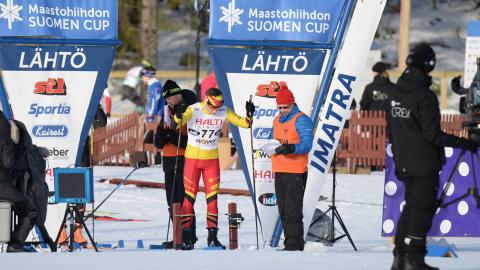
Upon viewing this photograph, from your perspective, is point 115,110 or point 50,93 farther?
point 115,110

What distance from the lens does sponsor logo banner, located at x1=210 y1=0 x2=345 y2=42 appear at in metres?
15.4

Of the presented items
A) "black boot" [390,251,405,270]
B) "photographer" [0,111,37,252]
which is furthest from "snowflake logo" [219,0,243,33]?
"black boot" [390,251,405,270]

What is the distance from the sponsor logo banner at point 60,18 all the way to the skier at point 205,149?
4.01 ft

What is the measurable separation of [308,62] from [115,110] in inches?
1075

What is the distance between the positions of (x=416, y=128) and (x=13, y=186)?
4.19 m

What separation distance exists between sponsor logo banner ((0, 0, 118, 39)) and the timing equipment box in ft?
5.83

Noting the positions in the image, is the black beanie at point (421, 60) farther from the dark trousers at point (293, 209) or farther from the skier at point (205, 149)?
the skier at point (205, 149)

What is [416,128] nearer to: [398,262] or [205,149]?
[398,262]

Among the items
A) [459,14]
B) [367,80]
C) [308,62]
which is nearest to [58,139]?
[308,62]

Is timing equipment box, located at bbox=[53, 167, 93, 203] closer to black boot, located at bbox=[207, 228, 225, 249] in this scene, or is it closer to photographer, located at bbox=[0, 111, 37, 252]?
photographer, located at bbox=[0, 111, 37, 252]

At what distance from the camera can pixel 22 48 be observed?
15.8 m

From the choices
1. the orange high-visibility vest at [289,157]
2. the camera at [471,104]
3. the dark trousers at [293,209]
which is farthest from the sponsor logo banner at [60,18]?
the camera at [471,104]

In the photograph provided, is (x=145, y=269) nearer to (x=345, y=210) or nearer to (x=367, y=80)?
(x=345, y=210)

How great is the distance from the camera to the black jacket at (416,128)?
1198 cm
